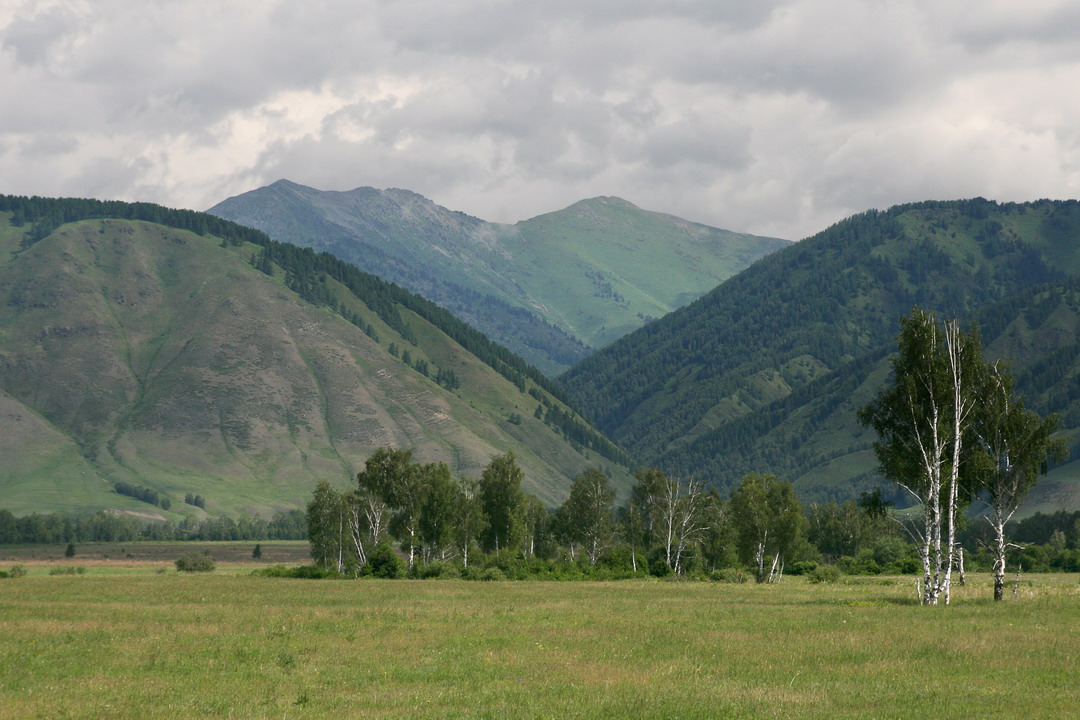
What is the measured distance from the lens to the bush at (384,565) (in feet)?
381

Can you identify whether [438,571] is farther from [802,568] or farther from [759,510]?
[802,568]

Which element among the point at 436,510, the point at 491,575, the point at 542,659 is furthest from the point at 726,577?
the point at 542,659

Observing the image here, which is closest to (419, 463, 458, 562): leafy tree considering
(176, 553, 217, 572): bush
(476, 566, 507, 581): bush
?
(476, 566, 507, 581): bush

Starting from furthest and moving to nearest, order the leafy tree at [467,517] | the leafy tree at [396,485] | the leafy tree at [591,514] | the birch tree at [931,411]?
1. the leafy tree at [591,514]
2. the leafy tree at [467,517]
3. the leafy tree at [396,485]
4. the birch tree at [931,411]

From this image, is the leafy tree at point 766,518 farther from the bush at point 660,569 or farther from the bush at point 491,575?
the bush at point 491,575

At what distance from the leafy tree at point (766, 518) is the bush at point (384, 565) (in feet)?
121

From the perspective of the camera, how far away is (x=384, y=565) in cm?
11719

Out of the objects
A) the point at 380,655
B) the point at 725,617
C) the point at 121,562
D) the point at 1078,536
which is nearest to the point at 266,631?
the point at 380,655

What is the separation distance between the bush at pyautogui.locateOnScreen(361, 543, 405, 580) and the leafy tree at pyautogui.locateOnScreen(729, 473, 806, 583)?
36781 mm

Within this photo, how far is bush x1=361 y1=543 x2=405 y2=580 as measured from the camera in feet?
381

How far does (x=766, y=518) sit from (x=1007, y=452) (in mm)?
48558

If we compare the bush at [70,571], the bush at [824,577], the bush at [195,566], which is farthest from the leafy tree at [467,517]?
the bush at [70,571]

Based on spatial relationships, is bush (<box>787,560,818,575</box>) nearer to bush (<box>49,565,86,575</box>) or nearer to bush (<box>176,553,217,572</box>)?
bush (<box>176,553,217,572</box>)

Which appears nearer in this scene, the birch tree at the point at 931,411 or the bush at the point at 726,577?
the birch tree at the point at 931,411
